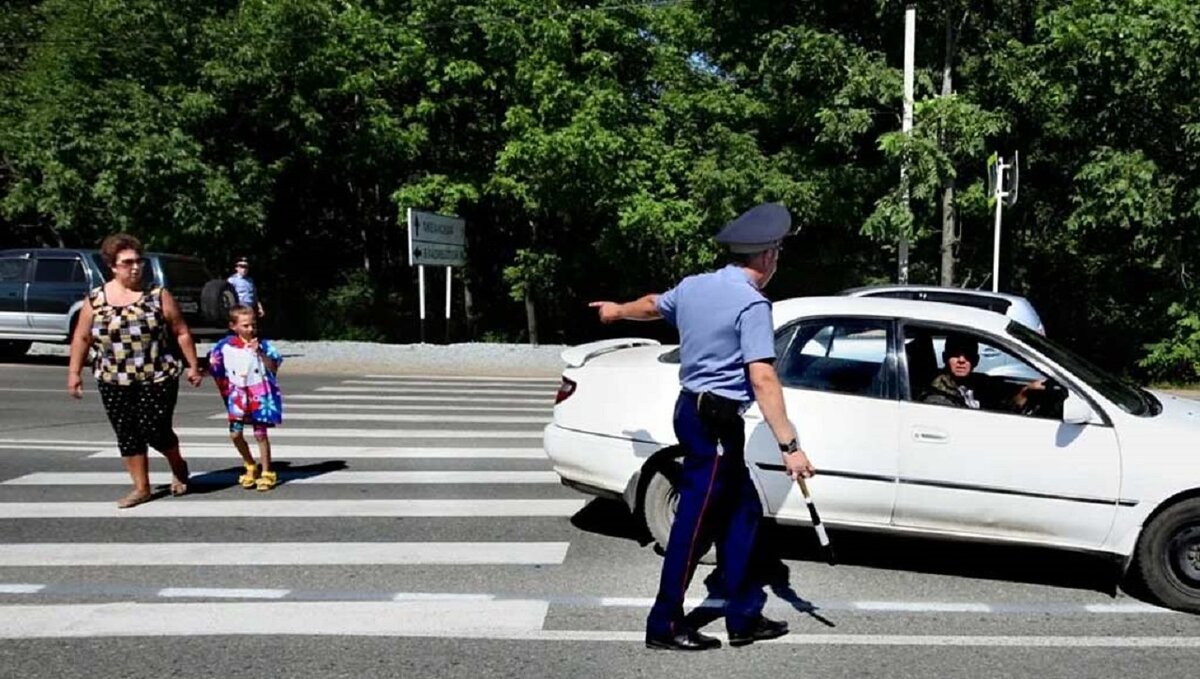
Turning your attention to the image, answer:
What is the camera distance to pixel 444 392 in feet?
46.4

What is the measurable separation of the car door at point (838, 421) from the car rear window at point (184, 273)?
1416 cm

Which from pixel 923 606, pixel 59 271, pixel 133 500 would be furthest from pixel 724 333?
pixel 59 271

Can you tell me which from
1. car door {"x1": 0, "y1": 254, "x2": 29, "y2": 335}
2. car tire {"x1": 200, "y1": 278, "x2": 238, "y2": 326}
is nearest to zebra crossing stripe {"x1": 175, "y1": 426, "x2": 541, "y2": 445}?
car tire {"x1": 200, "y1": 278, "x2": 238, "y2": 326}

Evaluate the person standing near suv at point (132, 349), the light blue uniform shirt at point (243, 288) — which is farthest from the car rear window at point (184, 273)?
the person standing near suv at point (132, 349)

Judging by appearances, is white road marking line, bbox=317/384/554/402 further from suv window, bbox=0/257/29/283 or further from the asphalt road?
suv window, bbox=0/257/29/283

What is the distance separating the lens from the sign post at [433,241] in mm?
21203

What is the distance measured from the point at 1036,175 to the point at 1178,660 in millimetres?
18408

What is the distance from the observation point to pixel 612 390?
5789 mm

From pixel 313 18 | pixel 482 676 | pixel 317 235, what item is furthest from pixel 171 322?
pixel 317 235

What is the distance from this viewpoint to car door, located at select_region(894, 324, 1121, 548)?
16.2 ft

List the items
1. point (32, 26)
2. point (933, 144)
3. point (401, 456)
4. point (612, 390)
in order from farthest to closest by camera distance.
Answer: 1. point (32, 26)
2. point (933, 144)
3. point (401, 456)
4. point (612, 390)

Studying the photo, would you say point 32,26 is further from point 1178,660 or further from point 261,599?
point 1178,660

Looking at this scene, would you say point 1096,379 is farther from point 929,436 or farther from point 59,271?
point 59,271

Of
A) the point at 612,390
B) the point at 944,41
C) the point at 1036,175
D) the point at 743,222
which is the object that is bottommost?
the point at 612,390
